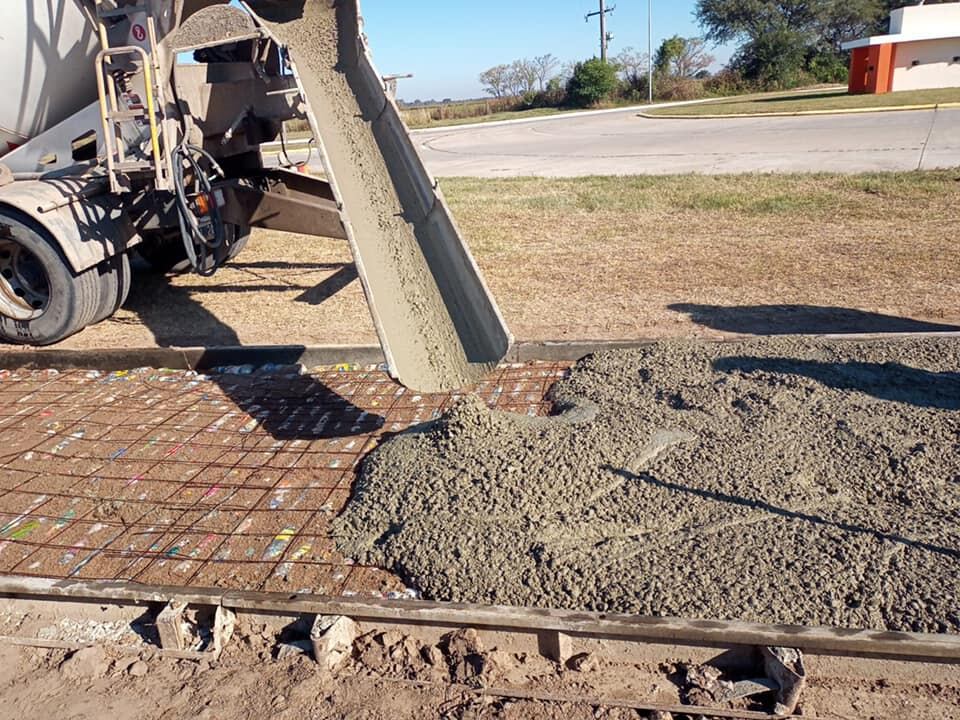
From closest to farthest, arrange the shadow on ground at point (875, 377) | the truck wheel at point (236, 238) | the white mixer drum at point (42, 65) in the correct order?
1. the shadow on ground at point (875, 377)
2. the white mixer drum at point (42, 65)
3. the truck wheel at point (236, 238)

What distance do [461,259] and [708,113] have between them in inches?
920

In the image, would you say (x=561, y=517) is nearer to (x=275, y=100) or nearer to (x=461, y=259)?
(x=461, y=259)

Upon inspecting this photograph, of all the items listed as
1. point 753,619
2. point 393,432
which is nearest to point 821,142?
point 393,432

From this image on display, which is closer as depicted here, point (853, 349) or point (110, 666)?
point (110, 666)

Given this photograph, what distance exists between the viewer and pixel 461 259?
467 centimetres

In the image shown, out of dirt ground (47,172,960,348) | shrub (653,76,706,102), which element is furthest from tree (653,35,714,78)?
dirt ground (47,172,960,348)

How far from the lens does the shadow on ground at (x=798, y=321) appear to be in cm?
552

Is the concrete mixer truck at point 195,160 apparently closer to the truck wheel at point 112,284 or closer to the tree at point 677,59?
the truck wheel at point 112,284

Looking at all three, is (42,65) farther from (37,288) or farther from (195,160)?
(37,288)

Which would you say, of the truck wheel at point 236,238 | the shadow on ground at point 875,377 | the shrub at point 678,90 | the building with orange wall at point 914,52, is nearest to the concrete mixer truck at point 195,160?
the truck wheel at point 236,238

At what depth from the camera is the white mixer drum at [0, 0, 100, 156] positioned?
5.68 m

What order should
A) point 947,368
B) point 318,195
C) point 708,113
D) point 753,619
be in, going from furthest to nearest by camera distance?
1. point 708,113
2. point 318,195
3. point 947,368
4. point 753,619

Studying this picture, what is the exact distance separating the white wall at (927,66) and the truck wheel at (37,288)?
29920 mm

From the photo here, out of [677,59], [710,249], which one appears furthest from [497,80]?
[710,249]
